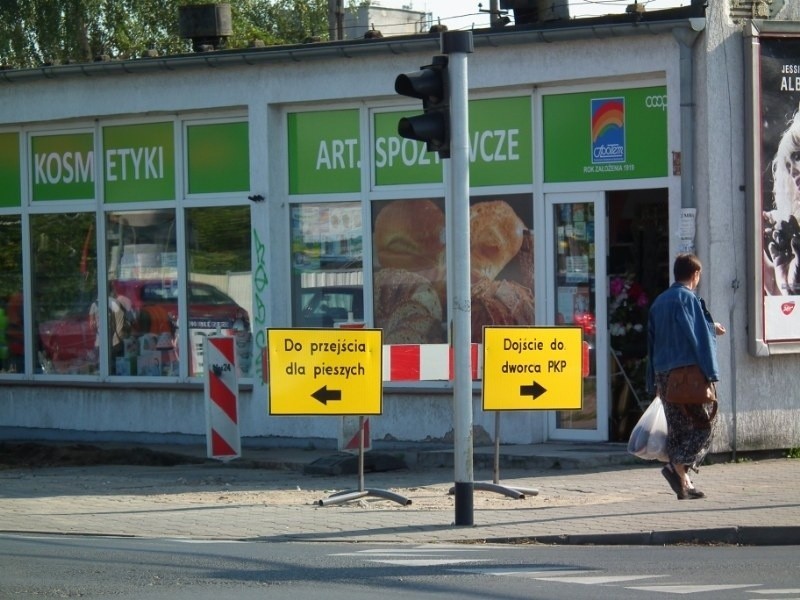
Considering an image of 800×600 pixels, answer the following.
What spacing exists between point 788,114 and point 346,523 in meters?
6.26

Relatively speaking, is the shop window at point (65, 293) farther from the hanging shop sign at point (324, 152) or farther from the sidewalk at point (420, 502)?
the hanging shop sign at point (324, 152)

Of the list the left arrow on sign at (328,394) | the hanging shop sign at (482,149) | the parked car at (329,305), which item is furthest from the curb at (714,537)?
the parked car at (329,305)

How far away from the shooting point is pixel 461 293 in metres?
10.5

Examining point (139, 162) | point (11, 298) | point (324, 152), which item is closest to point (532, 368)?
point (324, 152)

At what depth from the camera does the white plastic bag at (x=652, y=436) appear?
1155 centimetres

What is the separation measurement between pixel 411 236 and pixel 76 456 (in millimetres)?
4546

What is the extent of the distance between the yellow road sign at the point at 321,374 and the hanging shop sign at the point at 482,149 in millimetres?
3959

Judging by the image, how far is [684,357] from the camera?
11.3 metres

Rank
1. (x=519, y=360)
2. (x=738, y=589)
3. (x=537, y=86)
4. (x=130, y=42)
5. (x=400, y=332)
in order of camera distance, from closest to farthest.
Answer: (x=738, y=589) < (x=519, y=360) < (x=537, y=86) < (x=400, y=332) < (x=130, y=42)

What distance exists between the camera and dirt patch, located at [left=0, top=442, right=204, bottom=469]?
16078mm

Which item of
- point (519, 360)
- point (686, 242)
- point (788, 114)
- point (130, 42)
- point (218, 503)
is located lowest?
point (218, 503)

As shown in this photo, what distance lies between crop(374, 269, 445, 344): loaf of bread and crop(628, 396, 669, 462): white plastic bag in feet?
15.0

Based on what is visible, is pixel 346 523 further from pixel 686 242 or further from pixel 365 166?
pixel 365 166

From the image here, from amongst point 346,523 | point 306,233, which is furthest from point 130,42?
point 346,523
